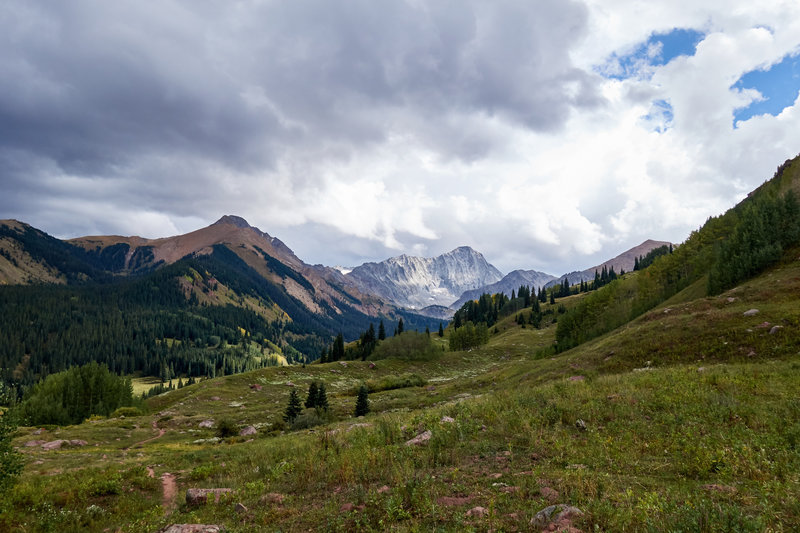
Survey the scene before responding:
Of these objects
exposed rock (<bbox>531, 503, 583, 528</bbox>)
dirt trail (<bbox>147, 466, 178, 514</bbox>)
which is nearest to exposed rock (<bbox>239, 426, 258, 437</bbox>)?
dirt trail (<bbox>147, 466, 178, 514</bbox>)

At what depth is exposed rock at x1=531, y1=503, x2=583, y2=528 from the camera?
6.80m

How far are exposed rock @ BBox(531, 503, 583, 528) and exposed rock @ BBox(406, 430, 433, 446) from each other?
722cm

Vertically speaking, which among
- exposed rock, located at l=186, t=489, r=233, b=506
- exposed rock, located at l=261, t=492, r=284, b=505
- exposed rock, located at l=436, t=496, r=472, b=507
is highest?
exposed rock, located at l=436, t=496, r=472, b=507

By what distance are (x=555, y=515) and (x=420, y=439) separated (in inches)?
308

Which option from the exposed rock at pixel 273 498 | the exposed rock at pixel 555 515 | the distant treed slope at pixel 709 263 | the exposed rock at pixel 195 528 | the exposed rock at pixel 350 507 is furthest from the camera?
the distant treed slope at pixel 709 263

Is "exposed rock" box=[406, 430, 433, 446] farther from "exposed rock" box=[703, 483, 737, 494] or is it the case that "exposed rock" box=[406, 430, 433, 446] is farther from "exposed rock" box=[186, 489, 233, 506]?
"exposed rock" box=[703, 483, 737, 494]

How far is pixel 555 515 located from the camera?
22.7 ft

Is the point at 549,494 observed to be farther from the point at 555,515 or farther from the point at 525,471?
the point at 525,471

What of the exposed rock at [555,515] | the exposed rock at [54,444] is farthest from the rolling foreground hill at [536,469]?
the exposed rock at [54,444]

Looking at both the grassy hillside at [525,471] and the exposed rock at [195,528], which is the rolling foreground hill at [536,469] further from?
the exposed rock at [195,528]

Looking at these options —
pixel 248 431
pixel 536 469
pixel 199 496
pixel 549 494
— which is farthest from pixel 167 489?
pixel 248 431

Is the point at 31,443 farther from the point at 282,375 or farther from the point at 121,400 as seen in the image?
the point at 282,375

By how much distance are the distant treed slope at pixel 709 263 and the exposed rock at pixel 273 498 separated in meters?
66.6

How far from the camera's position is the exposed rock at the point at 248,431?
3387 cm
